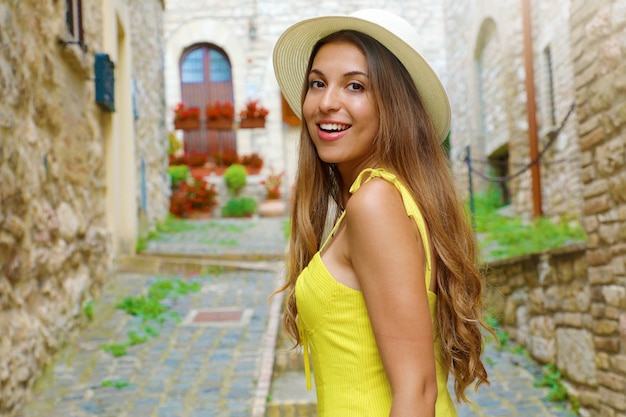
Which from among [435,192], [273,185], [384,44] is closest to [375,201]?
[435,192]

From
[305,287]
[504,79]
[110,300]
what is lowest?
[110,300]

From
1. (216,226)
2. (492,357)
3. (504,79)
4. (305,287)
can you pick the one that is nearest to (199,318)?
(492,357)

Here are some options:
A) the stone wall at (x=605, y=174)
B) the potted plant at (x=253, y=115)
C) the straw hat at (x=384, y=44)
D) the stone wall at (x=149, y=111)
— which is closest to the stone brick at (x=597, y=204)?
the stone wall at (x=605, y=174)

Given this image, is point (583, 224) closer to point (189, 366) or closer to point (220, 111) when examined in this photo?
point (189, 366)

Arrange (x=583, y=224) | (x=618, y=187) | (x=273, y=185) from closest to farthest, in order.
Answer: (x=618, y=187), (x=583, y=224), (x=273, y=185)

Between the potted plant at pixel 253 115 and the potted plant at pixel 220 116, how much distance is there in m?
0.27

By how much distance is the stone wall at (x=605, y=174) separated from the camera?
11.2 ft

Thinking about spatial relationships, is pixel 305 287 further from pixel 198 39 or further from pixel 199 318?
pixel 198 39

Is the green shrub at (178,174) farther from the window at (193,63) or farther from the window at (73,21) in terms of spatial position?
the window at (73,21)

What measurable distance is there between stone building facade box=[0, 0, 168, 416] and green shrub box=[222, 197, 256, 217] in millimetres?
4447

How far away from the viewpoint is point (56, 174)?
189 inches

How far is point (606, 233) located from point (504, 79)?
689cm

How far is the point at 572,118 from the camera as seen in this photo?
24.3 feet

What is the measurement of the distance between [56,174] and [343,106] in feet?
13.1
